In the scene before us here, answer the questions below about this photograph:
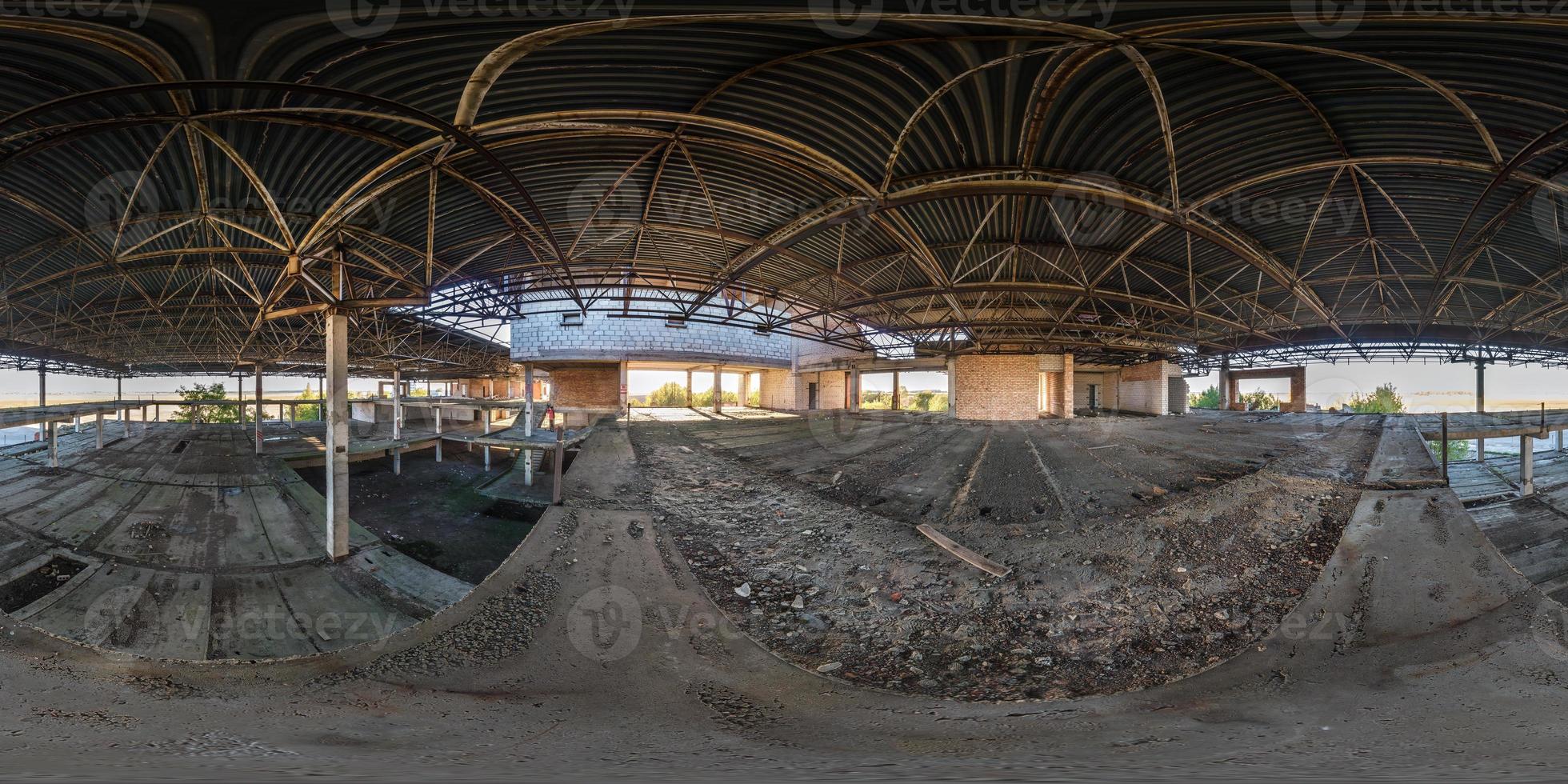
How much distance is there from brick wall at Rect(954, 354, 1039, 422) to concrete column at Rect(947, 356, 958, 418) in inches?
14.0

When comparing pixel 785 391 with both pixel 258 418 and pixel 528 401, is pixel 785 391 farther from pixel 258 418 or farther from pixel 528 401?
pixel 258 418

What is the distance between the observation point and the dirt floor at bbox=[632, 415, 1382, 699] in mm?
3492

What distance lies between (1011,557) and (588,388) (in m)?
19.0

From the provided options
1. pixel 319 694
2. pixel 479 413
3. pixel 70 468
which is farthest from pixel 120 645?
pixel 479 413

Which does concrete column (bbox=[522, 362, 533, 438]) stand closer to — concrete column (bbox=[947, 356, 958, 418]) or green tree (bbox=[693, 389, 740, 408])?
green tree (bbox=[693, 389, 740, 408])

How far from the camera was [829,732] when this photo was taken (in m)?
2.74

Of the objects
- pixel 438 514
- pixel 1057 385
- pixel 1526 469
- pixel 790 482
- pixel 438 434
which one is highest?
pixel 1057 385

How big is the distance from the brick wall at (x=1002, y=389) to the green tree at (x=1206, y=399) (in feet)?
98.2

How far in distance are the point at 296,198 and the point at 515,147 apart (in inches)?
126

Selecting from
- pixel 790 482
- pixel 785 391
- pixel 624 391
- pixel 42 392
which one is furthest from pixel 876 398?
pixel 42 392

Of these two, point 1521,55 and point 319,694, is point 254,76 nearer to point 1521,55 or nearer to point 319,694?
point 319,694

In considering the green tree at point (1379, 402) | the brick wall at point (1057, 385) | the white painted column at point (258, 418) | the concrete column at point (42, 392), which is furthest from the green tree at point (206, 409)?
the green tree at point (1379, 402)

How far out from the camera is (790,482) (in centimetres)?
798

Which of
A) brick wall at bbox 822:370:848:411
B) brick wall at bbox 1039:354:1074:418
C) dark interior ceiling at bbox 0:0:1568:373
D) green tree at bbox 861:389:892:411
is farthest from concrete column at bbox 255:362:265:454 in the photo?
green tree at bbox 861:389:892:411
